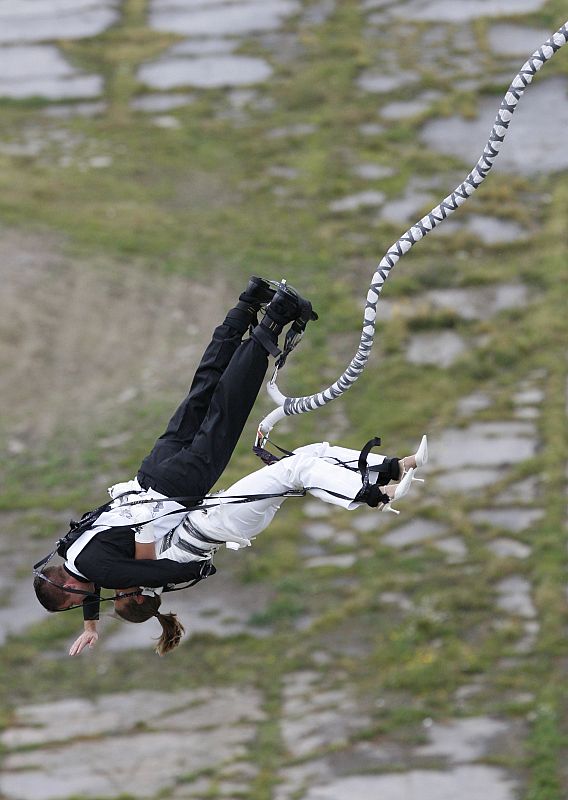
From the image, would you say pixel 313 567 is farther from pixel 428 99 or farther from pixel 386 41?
Answer: pixel 386 41

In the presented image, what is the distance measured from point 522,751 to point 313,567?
3902mm

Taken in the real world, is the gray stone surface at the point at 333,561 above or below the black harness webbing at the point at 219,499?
below

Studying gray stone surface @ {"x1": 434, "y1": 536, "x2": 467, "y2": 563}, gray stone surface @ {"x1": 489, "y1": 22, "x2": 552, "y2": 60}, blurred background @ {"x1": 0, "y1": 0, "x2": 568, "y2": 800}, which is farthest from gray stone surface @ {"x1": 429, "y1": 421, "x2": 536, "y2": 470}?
gray stone surface @ {"x1": 489, "y1": 22, "x2": 552, "y2": 60}

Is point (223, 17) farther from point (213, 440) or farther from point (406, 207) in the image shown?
point (213, 440)

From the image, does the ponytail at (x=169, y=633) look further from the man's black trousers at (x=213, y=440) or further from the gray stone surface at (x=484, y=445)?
the gray stone surface at (x=484, y=445)

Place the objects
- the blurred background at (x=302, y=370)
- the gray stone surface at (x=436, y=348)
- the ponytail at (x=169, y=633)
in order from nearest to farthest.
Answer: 1. the ponytail at (x=169, y=633)
2. the blurred background at (x=302, y=370)
3. the gray stone surface at (x=436, y=348)

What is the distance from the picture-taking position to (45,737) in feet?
59.0

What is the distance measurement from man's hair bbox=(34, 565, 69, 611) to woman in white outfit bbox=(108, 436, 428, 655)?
15.3 inches

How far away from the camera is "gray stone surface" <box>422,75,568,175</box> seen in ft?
88.7

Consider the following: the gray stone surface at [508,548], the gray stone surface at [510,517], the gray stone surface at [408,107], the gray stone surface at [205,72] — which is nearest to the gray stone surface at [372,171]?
the gray stone surface at [408,107]

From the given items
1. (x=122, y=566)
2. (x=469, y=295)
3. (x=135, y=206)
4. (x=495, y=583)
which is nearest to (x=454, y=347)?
(x=469, y=295)

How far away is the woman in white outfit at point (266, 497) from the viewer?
9.23m

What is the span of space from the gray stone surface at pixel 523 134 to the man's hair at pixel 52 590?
711 inches

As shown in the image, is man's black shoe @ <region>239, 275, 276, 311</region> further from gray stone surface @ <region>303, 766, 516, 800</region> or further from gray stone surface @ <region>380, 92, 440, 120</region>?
gray stone surface @ <region>380, 92, 440, 120</region>
